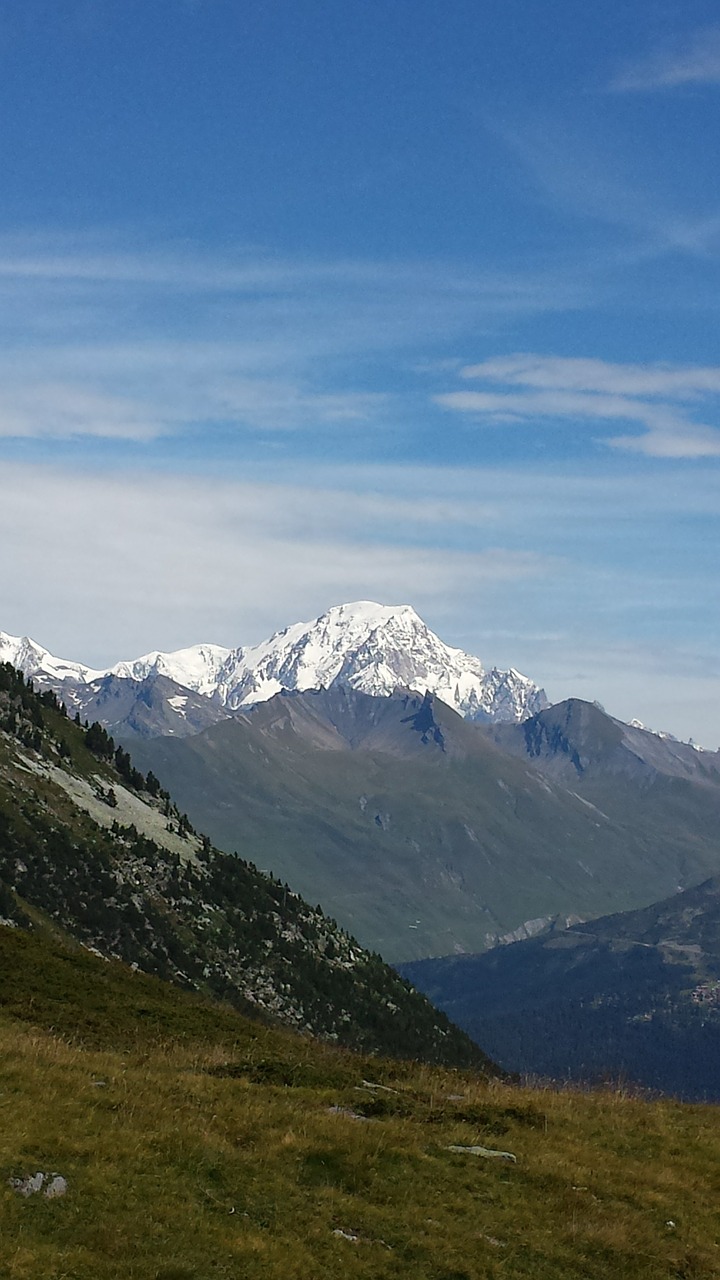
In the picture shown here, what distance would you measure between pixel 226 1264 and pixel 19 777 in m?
106

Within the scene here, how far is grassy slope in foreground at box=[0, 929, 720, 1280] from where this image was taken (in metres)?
21.8

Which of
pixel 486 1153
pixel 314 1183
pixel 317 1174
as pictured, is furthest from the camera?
pixel 486 1153

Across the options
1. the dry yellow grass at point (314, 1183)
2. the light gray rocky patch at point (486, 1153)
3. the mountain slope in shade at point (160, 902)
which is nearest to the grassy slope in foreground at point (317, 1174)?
the dry yellow grass at point (314, 1183)

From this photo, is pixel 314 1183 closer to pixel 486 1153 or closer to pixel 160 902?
pixel 486 1153

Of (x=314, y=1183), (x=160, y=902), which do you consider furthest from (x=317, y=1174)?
(x=160, y=902)

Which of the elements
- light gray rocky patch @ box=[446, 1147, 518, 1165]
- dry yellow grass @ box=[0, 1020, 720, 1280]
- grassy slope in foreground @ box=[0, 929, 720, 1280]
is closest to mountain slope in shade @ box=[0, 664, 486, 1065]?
grassy slope in foreground @ box=[0, 929, 720, 1280]

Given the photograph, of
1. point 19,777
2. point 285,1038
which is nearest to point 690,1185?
point 285,1038

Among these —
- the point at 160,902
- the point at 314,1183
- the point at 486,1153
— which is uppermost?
the point at 486,1153

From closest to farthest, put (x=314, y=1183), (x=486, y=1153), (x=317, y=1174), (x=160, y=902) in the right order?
(x=314, y=1183) → (x=317, y=1174) → (x=486, y=1153) → (x=160, y=902)

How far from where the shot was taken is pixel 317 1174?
26.1 metres

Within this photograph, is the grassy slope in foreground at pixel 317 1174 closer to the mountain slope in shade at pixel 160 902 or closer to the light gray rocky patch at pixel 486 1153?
the light gray rocky patch at pixel 486 1153

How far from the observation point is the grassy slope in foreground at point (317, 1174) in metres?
21.8

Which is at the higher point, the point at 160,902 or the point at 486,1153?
the point at 486,1153

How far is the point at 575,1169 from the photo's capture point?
29203 millimetres
